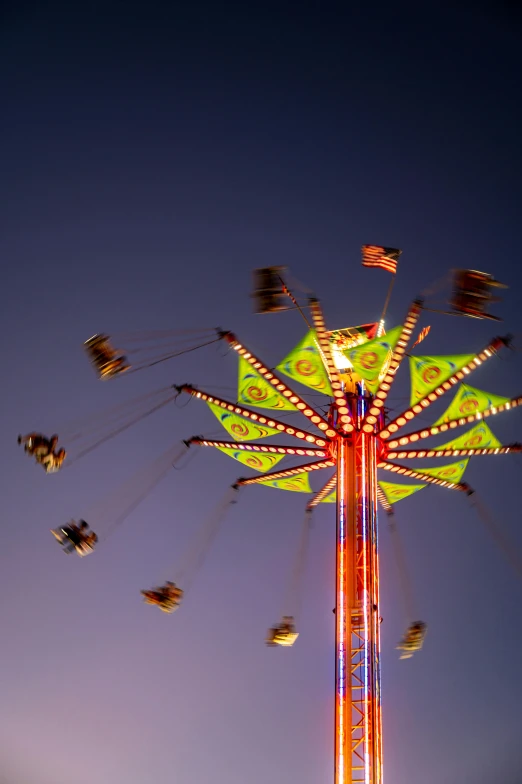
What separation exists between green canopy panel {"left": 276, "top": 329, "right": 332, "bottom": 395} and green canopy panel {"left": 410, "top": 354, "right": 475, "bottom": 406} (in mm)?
1632

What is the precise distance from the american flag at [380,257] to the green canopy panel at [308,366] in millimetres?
1753

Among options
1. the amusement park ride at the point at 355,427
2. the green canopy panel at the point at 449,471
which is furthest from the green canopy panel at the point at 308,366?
the green canopy panel at the point at 449,471

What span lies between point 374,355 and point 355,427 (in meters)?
1.54

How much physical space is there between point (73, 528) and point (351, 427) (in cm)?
570

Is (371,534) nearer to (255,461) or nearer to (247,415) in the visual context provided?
(247,415)

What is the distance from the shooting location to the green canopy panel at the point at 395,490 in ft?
62.0

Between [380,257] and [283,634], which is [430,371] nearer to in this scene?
[380,257]

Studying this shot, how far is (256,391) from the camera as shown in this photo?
16375mm

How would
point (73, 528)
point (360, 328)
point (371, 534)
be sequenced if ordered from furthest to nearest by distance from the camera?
point (360, 328) < point (73, 528) < point (371, 534)

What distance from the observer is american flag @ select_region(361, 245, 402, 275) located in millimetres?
15258

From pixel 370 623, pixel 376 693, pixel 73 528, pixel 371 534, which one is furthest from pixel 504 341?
pixel 73 528

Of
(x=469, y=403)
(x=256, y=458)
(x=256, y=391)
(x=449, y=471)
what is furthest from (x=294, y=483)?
(x=469, y=403)

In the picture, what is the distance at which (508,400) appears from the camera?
15.6m

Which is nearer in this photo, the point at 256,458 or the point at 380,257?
the point at 380,257
